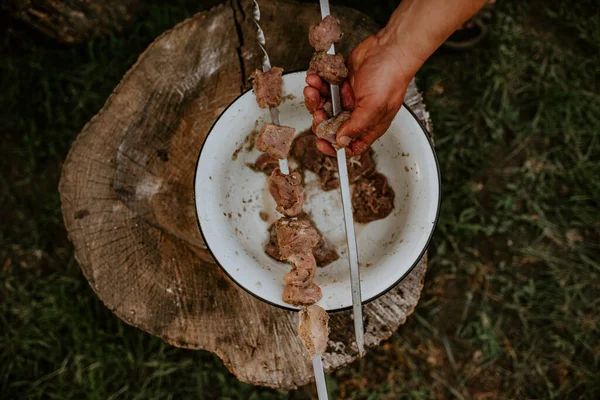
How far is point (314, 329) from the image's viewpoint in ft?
7.04

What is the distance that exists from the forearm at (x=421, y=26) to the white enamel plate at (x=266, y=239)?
281mm

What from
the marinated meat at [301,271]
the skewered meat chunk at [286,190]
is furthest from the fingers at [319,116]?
the marinated meat at [301,271]

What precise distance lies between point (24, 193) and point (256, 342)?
2.08 m

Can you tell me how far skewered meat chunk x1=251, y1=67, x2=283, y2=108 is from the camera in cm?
224

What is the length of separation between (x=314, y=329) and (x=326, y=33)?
1.39 meters

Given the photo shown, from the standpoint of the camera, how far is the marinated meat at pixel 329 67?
87.1 inches

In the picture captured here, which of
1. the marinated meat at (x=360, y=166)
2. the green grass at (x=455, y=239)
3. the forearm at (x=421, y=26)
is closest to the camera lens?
the forearm at (x=421, y=26)

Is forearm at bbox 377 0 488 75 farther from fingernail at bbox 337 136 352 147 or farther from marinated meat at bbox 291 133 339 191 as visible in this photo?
marinated meat at bbox 291 133 339 191

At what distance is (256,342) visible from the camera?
250cm

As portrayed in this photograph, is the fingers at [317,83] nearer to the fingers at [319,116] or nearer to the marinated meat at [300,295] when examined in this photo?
the fingers at [319,116]

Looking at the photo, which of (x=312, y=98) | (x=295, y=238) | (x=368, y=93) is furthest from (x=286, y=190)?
(x=368, y=93)

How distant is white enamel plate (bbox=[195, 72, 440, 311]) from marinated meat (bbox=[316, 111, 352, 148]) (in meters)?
0.27

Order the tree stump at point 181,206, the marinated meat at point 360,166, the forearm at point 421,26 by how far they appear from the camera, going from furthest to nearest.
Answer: the marinated meat at point 360,166 → the tree stump at point 181,206 → the forearm at point 421,26

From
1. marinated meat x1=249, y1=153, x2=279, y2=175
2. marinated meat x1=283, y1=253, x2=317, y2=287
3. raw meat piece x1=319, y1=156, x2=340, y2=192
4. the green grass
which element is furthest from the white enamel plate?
the green grass
